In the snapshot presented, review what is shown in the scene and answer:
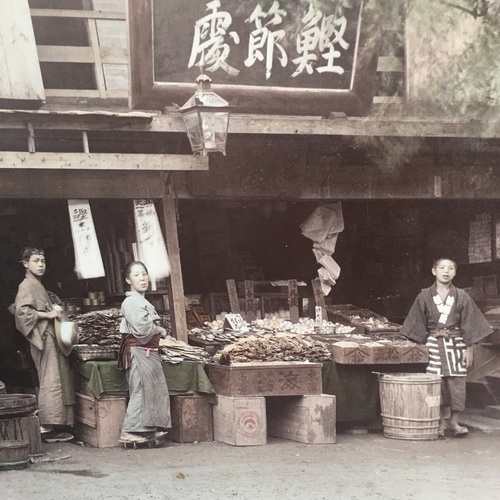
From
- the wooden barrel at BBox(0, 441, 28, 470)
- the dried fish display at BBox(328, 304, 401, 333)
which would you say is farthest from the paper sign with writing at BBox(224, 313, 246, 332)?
the wooden barrel at BBox(0, 441, 28, 470)

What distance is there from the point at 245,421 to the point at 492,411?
4.16 m

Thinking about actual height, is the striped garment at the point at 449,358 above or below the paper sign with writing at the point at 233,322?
below

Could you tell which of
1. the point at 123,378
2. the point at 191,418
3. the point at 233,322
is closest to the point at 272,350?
the point at 191,418

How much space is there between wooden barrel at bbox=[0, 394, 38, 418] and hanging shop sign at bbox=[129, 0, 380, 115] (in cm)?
400

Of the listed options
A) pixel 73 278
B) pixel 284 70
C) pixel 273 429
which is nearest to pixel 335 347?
pixel 273 429

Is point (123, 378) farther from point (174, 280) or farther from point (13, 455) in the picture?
point (13, 455)

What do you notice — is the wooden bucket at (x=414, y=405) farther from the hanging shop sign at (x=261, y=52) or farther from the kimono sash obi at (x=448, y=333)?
the hanging shop sign at (x=261, y=52)

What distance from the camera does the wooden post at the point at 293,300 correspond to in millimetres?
13922

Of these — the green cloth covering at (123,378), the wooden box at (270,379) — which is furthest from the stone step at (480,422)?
the green cloth covering at (123,378)

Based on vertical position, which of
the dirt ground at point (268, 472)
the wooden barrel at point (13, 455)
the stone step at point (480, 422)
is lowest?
the stone step at point (480, 422)

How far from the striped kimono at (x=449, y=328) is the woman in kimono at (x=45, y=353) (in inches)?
176

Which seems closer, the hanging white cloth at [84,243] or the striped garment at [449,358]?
the hanging white cloth at [84,243]

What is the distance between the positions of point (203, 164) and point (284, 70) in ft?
5.89

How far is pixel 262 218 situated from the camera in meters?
15.6
